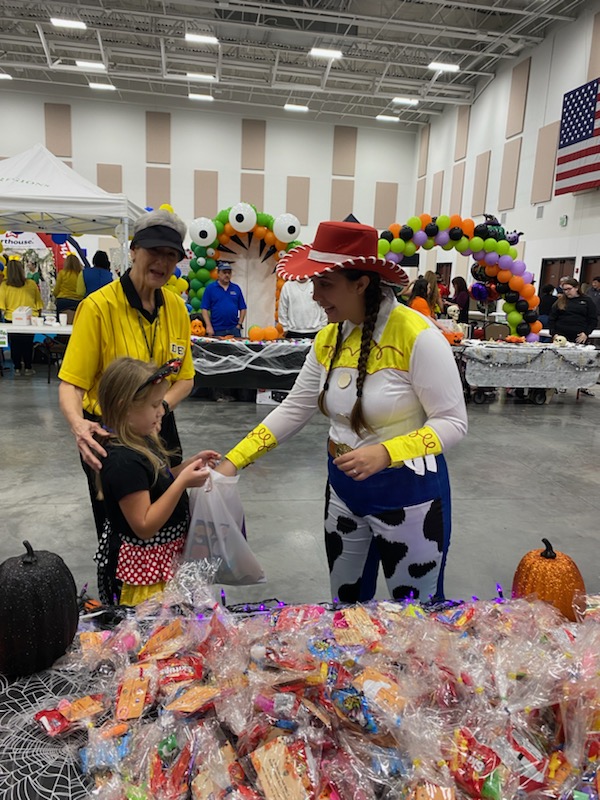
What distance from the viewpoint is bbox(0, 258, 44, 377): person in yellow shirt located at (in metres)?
8.20

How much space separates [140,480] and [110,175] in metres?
17.4

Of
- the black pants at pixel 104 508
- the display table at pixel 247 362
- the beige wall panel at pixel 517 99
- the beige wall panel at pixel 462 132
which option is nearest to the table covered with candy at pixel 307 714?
the black pants at pixel 104 508

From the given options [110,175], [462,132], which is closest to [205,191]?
[110,175]

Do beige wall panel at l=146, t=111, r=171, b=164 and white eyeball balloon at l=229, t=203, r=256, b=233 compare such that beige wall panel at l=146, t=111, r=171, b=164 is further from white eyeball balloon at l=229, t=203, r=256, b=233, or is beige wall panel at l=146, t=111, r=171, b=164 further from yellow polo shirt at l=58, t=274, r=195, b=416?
yellow polo shirt at l=58, t=274, r=195, b=416

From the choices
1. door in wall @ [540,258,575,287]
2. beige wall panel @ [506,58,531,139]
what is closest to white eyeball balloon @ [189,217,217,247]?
door in wall @ [540,258,575,287]

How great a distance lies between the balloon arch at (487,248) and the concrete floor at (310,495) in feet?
6.66

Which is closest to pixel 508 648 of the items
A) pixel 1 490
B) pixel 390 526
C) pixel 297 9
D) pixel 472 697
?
pixel 472 697

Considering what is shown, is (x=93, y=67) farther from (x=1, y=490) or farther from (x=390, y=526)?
(x=390, y=526)

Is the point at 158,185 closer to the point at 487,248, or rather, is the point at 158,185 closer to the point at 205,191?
the point at 205,191

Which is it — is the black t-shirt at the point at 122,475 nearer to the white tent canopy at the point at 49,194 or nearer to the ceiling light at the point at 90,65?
the white tent canopy at the point at 49,194

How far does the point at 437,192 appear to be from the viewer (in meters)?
17.0

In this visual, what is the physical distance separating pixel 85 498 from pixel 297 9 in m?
10.4

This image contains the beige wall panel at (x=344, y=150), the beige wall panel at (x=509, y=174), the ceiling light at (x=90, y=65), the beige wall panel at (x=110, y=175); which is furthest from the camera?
the beige wall panel at (x=344, y=150)

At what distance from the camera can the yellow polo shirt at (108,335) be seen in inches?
71.4
